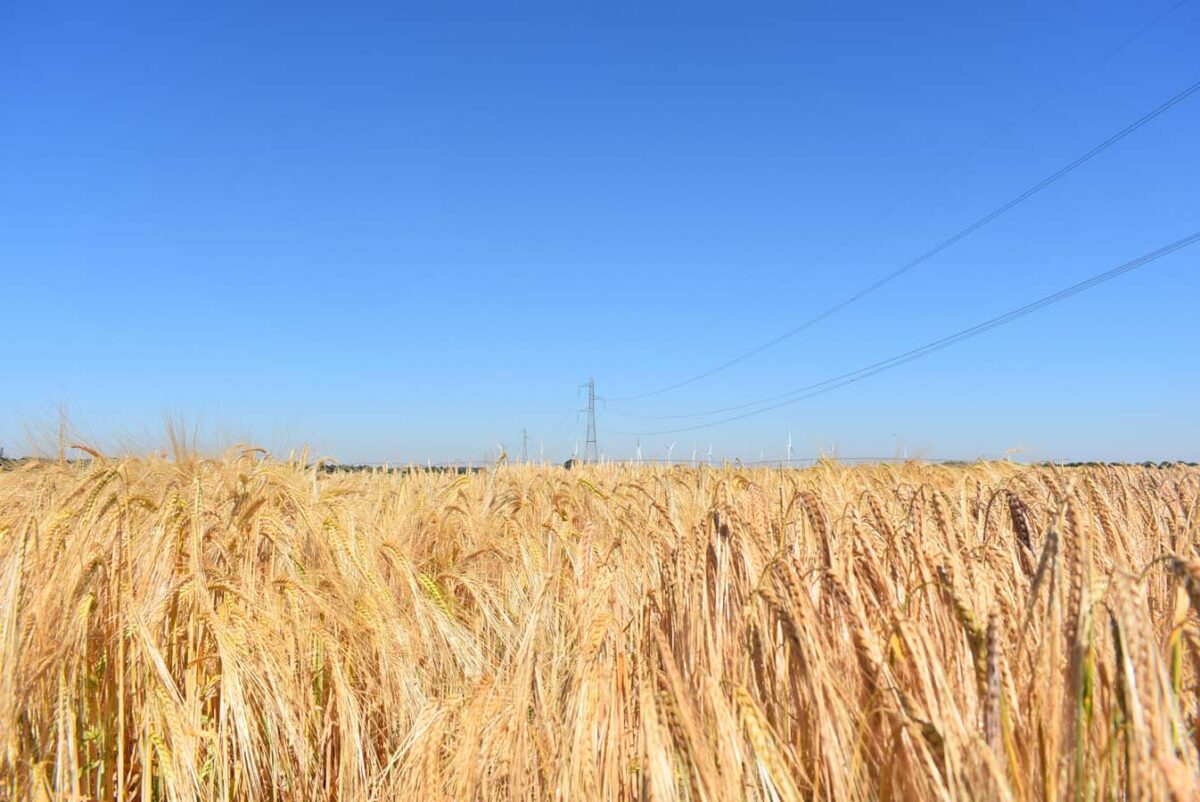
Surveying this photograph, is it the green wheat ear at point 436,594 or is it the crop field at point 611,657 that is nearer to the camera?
the crop field at point 611,657

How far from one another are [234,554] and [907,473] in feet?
21.5

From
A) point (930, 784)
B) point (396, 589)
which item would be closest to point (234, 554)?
point (396, 589)

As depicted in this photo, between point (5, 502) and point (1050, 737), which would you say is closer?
point (1050, 737)

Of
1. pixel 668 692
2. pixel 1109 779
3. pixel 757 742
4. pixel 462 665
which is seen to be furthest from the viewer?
pixel 462 665

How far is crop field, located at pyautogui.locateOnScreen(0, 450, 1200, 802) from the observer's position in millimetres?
1096

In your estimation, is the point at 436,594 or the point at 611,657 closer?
the point at 611,657

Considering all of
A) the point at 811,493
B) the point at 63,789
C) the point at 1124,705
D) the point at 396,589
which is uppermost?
the point at 811,493

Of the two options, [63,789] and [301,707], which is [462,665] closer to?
[301,707]

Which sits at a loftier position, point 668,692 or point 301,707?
point 668,692

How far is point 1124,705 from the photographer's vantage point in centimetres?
90

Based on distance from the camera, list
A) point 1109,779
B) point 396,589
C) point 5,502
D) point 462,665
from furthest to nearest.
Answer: point 5,502 < point 396,589 < point 462,665 < point 1109,779

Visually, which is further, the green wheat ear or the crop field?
the green wheat ear

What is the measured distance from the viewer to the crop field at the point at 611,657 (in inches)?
43.1

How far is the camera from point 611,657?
6.13ft
